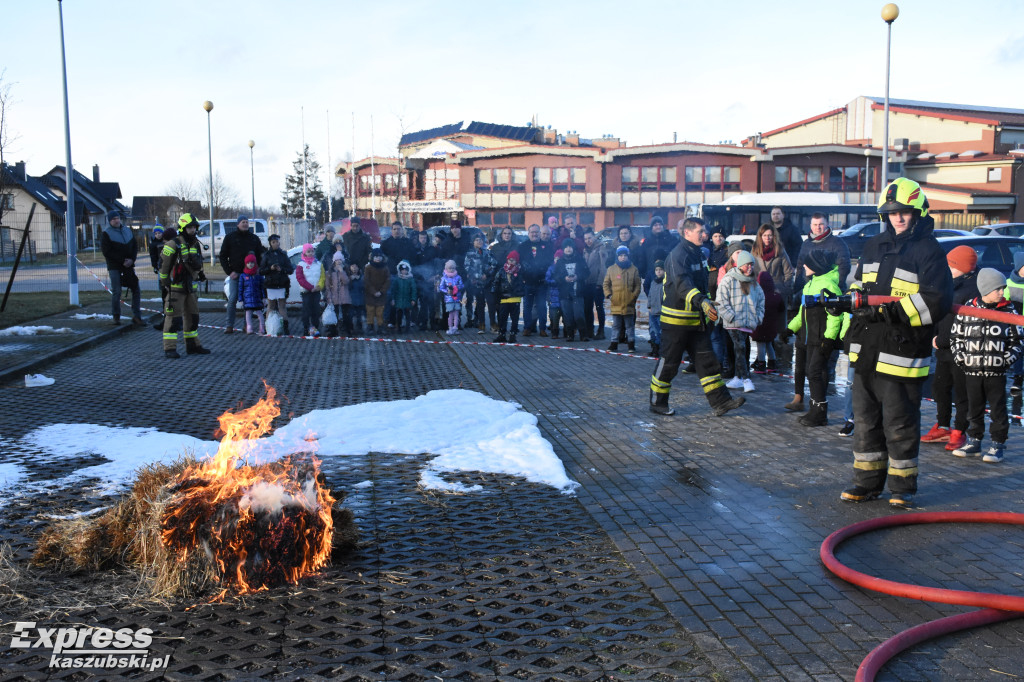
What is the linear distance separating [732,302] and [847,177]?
50128 millimetres

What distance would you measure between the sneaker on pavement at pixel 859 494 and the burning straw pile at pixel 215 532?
3517mm

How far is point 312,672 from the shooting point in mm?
3604

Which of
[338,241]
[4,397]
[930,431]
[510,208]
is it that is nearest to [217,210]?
[510,208]

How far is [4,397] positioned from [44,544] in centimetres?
591

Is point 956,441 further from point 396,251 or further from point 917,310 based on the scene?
point 396,251

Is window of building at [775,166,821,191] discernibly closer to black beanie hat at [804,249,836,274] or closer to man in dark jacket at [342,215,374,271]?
man in dark jacket at [342,215,374,271]

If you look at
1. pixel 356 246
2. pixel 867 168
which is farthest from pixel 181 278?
pixel 867 168

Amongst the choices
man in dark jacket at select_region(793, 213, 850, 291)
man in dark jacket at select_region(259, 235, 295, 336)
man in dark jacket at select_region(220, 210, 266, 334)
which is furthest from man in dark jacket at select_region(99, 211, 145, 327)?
man in dark jacket at select_region(793, 213, 850, 291)

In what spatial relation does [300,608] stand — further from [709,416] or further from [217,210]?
[217,210]

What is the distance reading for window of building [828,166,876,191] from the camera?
54.5 metres

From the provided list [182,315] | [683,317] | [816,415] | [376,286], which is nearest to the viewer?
[816,415]

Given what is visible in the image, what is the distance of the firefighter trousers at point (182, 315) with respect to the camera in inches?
505

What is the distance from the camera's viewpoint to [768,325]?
10.8 meters

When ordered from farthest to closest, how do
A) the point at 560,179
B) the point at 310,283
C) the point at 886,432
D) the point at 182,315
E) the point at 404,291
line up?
the point at 560,179 → the point at 404,291 → the point at 310,283 → the point at 182,315 → the point at 886,432
